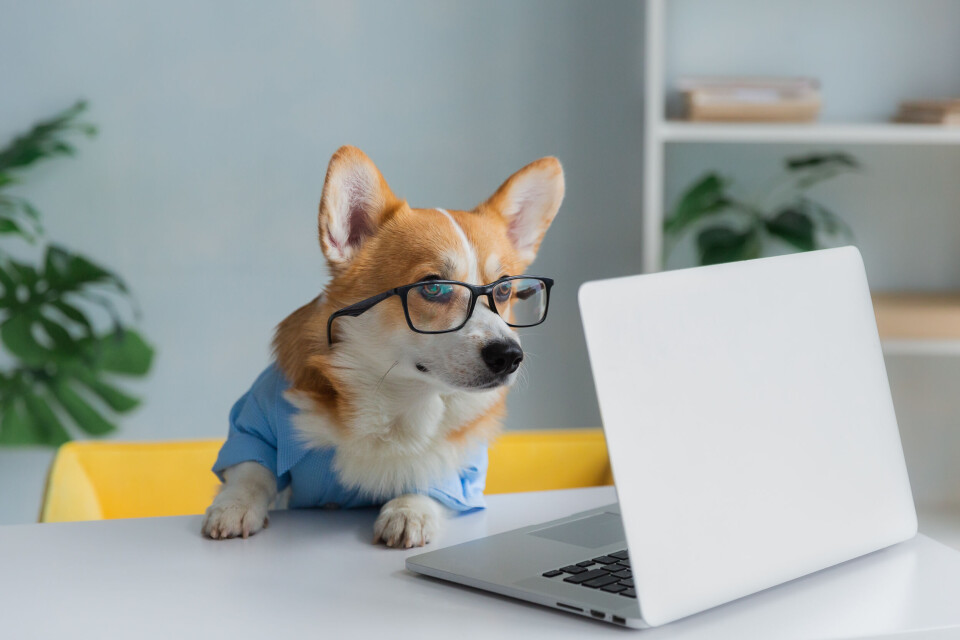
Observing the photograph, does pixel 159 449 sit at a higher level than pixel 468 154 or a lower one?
lower

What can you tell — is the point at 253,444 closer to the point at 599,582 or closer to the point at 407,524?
the point at 407,524

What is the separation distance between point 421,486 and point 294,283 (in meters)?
1.38

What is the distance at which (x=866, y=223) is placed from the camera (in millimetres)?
2209

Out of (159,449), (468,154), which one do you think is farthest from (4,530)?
(468,154)

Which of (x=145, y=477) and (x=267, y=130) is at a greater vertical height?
(x=267, y=130)

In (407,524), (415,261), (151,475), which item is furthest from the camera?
(151,475)

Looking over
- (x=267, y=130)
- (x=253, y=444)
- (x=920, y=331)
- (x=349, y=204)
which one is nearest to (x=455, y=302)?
(x=349, y=204)

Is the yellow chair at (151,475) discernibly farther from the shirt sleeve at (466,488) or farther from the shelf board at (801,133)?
the shelf board at (801,133)

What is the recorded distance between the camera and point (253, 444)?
1.01 meters

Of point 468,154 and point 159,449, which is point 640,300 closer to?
point 159,449

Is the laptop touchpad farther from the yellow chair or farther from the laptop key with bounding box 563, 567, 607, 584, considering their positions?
the yellow chair

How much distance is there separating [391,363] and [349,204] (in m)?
0.18

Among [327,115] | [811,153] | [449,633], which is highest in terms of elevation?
[327,115]

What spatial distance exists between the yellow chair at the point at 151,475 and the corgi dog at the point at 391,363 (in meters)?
0.44
